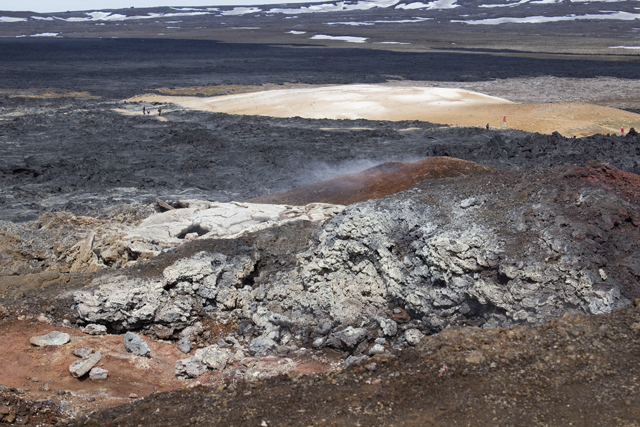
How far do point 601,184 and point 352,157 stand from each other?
14.4 meters

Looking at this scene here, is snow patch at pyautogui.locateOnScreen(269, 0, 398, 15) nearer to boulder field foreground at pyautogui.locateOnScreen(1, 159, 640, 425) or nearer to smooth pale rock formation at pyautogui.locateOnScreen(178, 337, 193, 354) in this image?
boulder field foreground at pyautogui.locateOnScreen(1, 159, 640, 425)

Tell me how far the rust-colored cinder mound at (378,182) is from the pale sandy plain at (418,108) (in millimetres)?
12909

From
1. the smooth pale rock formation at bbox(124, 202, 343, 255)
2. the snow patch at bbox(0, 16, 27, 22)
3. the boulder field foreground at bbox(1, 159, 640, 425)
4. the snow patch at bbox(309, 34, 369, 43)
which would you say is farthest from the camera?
the snow patch at bbox(0, 16, 27, 22)

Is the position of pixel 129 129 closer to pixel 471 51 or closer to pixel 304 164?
pixel 304 164

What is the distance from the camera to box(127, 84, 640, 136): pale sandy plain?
91.9 ft

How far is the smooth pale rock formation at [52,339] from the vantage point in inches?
319

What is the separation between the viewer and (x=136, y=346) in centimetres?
827

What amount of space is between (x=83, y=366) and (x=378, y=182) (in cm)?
970

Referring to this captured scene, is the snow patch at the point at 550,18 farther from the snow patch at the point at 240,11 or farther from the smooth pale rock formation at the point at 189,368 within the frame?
the smooth pale rock formation at the point at 189,368

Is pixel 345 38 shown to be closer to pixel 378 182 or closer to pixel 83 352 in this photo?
pixel 378 182

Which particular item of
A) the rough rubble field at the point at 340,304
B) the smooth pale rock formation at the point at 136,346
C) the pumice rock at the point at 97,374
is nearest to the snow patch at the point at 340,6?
the rough rubble field at the point at 340,304

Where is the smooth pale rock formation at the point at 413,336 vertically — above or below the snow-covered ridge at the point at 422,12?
below

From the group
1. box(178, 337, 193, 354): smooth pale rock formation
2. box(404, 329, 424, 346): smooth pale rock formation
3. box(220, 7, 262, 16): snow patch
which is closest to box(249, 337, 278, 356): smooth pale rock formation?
box(178, 337, 193, 354): smooth pale rock formation

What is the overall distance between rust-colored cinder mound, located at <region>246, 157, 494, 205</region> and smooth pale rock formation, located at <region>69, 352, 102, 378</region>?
8447 millimetres
